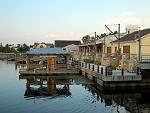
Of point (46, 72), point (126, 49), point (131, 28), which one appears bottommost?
point (46, 72)

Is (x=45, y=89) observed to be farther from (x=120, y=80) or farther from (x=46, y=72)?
(x=46, y=72)

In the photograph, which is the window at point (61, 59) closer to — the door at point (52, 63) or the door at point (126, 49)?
the door at point (52, 63)

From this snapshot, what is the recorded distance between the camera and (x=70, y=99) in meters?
27.0

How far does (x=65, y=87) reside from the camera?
34.6 m

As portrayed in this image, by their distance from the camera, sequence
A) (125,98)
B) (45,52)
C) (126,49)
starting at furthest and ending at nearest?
(45,52), (126,49), (125,98)

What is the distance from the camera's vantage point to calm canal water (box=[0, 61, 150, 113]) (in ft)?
74.1

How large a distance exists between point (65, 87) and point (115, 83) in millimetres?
6473

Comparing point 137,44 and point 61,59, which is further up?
point 137,44

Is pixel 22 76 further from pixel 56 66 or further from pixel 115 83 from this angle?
pixel 115 83

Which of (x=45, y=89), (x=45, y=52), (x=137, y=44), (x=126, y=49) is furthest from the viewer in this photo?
(x=45, y=52)

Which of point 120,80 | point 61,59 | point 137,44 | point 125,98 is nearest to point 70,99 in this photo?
point 125,98

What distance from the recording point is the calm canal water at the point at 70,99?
2257 centimetres

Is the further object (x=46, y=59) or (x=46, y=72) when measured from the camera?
(x=46, y=59)

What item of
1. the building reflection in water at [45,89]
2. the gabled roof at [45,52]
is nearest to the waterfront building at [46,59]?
the gabled roof at [45,52]
